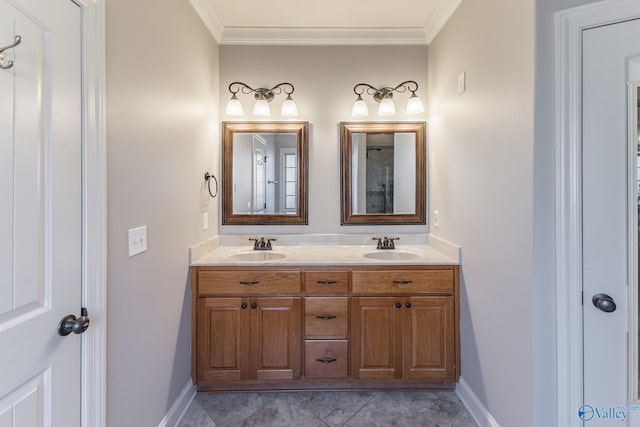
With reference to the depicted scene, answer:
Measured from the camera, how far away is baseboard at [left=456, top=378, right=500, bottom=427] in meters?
1.75

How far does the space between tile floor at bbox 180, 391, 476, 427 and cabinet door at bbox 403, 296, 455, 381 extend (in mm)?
169

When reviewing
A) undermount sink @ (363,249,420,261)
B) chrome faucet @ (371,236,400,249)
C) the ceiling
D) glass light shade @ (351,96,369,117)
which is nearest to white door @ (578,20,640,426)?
the ceiling

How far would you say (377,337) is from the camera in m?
2.11

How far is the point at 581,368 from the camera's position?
1.33 m

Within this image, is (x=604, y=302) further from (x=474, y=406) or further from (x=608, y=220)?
(x=474, y=406)

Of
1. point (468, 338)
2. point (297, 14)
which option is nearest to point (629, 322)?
point (468, 338)

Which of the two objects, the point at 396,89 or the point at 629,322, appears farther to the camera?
the point at 396,89

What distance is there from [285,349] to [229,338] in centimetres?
37

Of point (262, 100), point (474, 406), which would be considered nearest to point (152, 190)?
point (262, 100)

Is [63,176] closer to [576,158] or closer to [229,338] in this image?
[229,338]

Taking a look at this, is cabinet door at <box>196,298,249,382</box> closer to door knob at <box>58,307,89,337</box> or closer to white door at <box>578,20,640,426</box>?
door knob at <box>58,307,89,337</box>

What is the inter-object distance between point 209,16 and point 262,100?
653 millimetres

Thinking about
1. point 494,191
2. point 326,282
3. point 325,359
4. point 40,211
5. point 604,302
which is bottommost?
point 325,359

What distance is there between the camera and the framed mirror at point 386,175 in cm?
263
